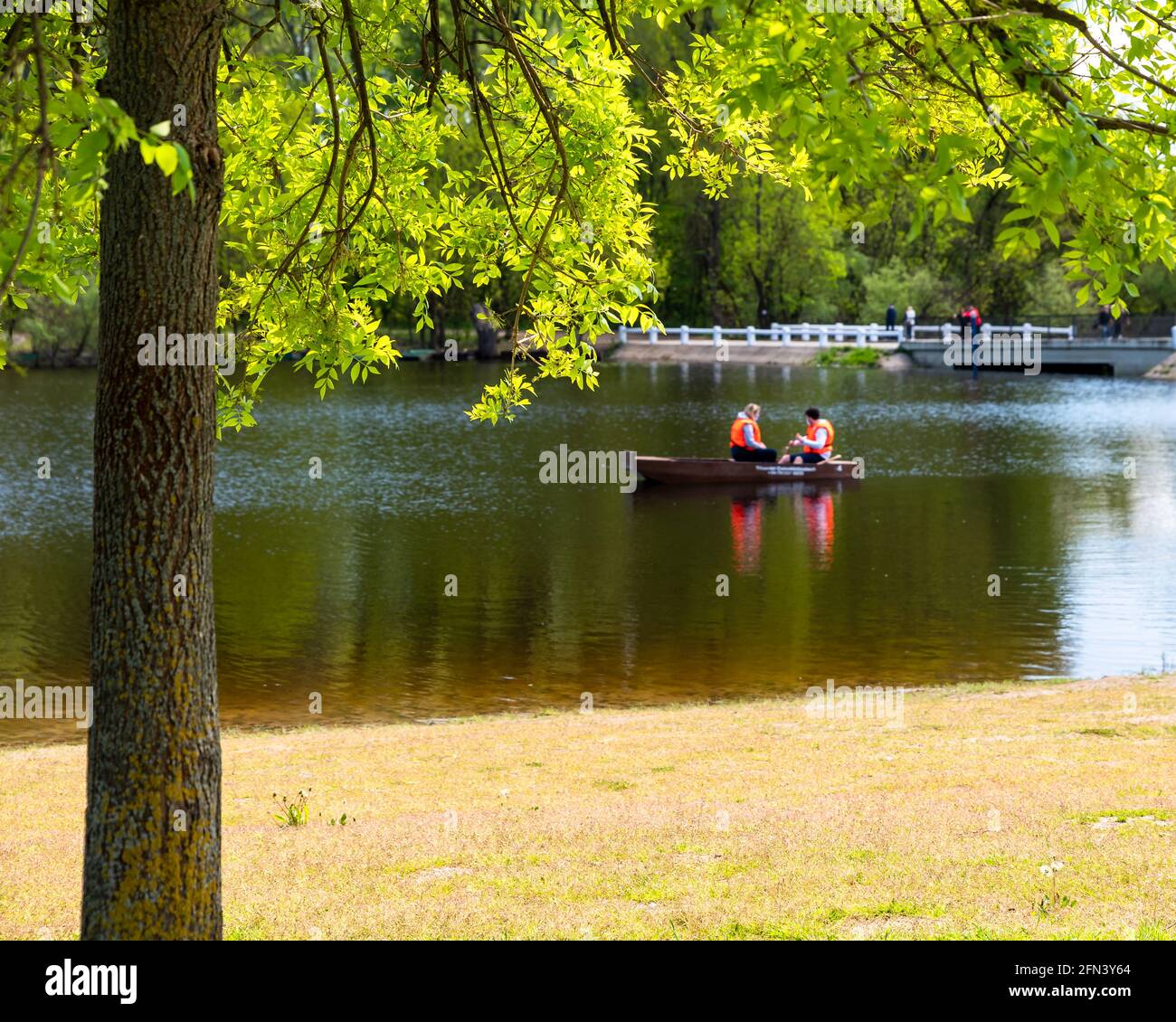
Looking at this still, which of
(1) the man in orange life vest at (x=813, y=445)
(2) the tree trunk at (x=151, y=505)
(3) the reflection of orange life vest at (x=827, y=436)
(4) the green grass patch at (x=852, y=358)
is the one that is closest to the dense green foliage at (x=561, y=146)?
(2) the tree trunk at (x=151, y=505)

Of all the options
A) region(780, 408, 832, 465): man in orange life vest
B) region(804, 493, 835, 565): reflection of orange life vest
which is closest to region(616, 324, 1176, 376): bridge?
region(780, 408, 832, 465): man in orange life vest

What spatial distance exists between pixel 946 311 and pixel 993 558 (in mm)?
54278

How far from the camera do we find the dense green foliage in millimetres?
5027

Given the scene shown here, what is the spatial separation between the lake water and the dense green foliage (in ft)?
23.7

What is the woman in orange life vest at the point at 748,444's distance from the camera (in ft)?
106

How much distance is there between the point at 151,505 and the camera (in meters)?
5.37

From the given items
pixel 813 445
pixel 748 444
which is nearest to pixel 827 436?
pixel 813 445

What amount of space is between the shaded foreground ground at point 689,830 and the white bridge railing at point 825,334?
57669mm

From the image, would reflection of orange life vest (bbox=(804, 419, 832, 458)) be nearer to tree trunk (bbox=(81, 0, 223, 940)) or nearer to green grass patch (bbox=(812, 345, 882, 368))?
tree trunk (bbox=(81, 0, 223, 940))

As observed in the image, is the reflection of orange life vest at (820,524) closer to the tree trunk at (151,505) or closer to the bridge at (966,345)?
the tree trunk at (151,505)

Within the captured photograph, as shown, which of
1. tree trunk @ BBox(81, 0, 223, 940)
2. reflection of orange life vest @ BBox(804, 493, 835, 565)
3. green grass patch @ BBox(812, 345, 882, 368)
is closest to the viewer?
tree trunk @ BBox(81, 0, 223, 940)
